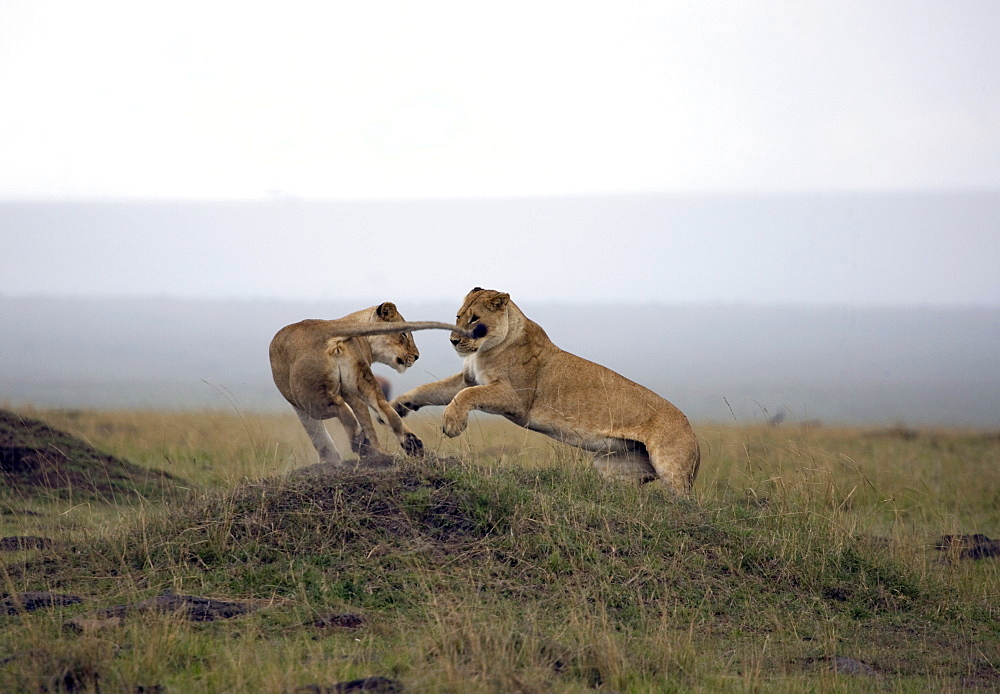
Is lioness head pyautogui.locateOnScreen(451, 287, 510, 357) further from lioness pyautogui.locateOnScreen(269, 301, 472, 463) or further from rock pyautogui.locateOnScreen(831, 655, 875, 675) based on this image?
rock pyautogui.locateOnScreen(831, 655, 875, 675)

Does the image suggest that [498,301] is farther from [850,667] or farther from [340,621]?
[850,667]

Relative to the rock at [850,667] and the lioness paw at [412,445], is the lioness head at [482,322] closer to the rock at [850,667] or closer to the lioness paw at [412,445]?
the lioness paw at [412,445]

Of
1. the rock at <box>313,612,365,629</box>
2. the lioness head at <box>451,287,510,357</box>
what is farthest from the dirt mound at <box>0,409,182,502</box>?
the rock at <box>313,612,365,629</box>

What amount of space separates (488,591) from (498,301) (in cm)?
311

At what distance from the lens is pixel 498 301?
8836 mm

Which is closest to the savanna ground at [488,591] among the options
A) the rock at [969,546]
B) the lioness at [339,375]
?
the rock at [969,546]

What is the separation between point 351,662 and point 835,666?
247 centimetres

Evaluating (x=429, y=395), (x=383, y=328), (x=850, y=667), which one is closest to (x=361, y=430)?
(x=429, y=395)

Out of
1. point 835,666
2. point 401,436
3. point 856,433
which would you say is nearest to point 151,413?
point 856,433

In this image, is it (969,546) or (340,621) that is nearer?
(340,621)

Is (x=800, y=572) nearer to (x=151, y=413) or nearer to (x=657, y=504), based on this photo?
(x=657, y=504)

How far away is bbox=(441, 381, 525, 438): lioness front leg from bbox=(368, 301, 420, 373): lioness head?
569 millimetres

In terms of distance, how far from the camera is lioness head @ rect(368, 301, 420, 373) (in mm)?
8539

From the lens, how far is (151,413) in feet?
77.8
